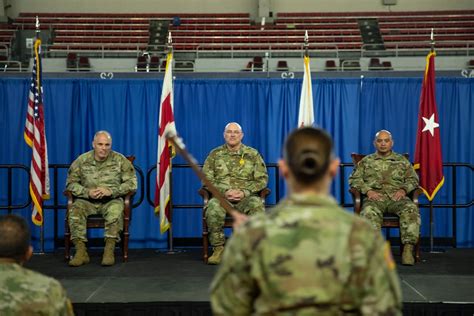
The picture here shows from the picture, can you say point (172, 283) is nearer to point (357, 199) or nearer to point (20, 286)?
point (357, 199)

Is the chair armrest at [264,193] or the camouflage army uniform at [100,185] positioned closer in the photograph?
the camouflage army uniform at [100,185]

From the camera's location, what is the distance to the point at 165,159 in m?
6.80

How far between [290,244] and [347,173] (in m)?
6.00

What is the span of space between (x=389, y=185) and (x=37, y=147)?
3.59 m

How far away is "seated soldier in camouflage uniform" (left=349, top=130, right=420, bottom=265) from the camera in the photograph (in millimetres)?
6250

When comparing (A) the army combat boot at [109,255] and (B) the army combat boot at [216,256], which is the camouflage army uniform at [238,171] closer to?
(B) the army combat boot at [216,256]

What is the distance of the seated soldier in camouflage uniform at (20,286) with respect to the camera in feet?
7.36

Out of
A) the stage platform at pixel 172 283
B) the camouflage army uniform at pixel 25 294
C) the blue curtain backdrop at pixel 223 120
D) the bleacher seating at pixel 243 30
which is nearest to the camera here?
the camouflage army uniform at pixel 25 294

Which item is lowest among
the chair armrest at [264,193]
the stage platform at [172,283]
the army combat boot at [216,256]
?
the stage platform at [172,283]

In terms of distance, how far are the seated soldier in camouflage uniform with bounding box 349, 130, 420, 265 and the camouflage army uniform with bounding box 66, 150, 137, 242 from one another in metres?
2.29

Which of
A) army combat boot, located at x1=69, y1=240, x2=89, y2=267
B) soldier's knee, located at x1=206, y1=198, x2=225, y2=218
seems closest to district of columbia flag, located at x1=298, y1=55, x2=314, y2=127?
soldier's knee, located at x1=206, y1=198, x2=225, y2=218

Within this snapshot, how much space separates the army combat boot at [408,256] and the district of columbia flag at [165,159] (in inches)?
93.5

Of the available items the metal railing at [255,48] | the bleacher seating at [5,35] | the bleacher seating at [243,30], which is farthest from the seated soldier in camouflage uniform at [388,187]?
the bleacher seating at [5,35]

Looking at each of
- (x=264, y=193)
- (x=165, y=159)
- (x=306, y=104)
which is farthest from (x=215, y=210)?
(x=306, y=104)
